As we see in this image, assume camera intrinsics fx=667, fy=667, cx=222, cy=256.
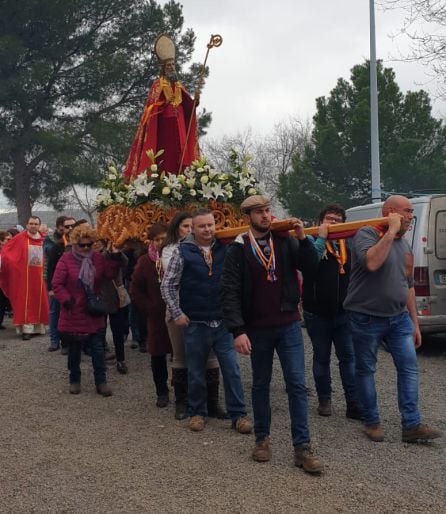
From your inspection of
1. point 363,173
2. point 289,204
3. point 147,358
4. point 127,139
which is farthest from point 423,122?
point 147,358

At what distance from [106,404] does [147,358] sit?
Answer: 2.37 metres

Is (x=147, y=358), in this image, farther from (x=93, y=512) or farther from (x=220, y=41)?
(x=93, y=512)

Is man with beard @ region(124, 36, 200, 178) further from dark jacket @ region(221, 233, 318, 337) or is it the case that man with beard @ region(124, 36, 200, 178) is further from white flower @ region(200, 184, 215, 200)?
dark jacket @ region(221, 233, 318, 337)

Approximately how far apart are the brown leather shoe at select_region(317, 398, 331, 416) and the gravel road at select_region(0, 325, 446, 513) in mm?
73

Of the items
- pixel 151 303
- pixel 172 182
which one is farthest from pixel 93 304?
pixel 172 182

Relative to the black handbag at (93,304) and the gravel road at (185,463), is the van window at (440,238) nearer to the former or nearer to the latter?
the gravel road at (185,463)

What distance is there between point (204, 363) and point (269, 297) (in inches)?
53.3

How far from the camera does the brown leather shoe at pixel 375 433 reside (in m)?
4.98

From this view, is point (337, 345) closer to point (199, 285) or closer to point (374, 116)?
point (199, 285)

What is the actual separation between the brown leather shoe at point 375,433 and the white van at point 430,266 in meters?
3.75

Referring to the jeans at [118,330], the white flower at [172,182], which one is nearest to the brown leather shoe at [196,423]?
the white flower at [172,182]

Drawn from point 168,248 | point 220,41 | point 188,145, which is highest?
point 220,41

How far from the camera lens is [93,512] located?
12.4 feet

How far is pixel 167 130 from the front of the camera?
740 centimetres
